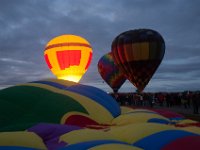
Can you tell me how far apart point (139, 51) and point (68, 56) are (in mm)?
5632

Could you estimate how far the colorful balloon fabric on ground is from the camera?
7.00 ft

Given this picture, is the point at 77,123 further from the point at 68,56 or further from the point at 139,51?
the point at 139,51

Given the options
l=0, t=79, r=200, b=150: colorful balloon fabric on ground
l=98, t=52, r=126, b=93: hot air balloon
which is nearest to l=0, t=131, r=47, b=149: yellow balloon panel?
l=0, t=79, r=200, b=150: colorful balloon fabric on ground

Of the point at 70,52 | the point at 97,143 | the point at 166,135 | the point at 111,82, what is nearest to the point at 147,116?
the point at 166,135

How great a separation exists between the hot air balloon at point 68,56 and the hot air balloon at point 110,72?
11.3 metres

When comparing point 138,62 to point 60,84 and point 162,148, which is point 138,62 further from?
point 162,148

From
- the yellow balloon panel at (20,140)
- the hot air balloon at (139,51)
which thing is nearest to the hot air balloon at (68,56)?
the hot air balloon at (139,51)

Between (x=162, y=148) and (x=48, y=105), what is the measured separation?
192cm

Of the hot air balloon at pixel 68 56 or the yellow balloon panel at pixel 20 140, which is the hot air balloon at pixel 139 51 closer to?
the hot air balloon at pixel 68 56

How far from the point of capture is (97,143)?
2.01 meters

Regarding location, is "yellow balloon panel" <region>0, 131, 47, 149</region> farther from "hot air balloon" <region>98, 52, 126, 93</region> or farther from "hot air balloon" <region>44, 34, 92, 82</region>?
"hot air balloon" <region>98, 52, 126, 93</region>

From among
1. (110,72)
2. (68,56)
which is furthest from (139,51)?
(110,72)

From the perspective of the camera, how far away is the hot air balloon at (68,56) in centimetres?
1499

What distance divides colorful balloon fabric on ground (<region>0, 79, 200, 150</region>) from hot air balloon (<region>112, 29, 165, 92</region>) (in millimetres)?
14755
